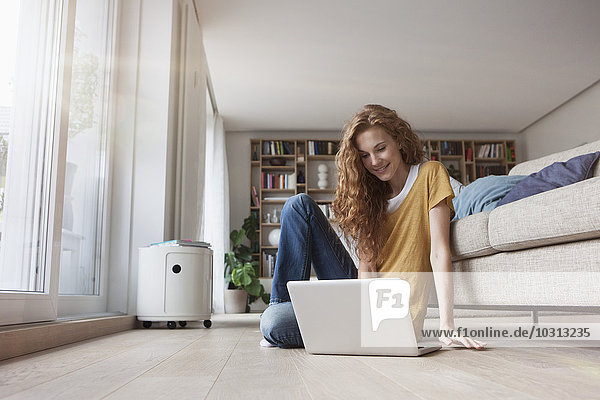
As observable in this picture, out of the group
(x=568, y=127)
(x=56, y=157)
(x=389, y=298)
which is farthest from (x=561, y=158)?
(x=568, y=127)

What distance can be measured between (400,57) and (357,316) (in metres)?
4.18

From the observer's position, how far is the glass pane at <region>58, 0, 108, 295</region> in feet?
8.30

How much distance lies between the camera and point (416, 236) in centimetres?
176

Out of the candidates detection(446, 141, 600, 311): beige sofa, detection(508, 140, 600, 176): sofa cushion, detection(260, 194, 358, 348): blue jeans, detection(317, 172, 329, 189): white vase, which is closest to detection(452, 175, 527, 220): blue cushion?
detection(508, 140, 600, 176): sofa cushion

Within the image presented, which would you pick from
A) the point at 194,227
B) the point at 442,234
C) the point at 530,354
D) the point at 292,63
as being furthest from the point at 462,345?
the point at 292,63

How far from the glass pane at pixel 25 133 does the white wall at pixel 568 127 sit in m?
5.49

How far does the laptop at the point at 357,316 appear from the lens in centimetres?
136

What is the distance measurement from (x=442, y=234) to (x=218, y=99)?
4.92 metres

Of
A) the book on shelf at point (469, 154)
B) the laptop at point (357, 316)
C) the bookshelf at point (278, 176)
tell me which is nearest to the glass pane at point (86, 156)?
the laptop at point (357, 316)

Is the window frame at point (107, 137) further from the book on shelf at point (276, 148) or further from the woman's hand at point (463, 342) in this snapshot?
the book on shelf at point (276, 148)

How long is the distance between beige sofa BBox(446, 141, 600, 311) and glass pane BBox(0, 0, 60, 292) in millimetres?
→ 1507

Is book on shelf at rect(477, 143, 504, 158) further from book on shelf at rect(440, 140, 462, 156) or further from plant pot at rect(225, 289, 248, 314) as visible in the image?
plant pot at rect(225, 289, 248, 314)

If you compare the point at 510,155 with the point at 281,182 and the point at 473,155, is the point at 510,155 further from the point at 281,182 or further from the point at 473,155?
the point at 281,182

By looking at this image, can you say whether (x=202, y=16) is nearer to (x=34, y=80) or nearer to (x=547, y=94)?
(x=34, y=80)
